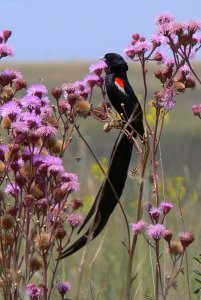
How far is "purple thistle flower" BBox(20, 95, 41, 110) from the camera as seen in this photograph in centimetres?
304

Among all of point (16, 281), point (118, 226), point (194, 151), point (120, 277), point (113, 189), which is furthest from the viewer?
point (194, 151)

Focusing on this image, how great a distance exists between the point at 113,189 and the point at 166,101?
0.36 meters

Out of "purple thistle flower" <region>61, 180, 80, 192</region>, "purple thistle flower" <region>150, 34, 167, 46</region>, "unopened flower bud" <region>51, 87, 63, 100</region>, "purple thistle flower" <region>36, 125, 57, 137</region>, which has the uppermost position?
"purple thistle flower" <region>150, 34, 167, 46</region>

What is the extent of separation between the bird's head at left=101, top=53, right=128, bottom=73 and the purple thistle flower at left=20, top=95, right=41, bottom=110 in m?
0.53

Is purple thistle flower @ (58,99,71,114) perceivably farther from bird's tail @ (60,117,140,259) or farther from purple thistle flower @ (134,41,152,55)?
purple thistle flower @ (134,41,152,55)

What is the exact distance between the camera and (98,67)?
3.41 metres

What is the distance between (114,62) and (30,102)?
63 centimetres

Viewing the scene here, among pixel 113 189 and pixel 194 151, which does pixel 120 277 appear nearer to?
pixel 113 189

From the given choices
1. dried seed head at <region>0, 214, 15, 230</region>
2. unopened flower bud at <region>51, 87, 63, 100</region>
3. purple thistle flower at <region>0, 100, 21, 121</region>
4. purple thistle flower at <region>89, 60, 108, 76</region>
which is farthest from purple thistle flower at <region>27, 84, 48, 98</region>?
dried seed head at <region>0, 214, 15, 230</region>

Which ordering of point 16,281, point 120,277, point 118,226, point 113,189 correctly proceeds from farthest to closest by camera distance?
point 118,226 < point 120,277 < point 113,189 < point 16,281

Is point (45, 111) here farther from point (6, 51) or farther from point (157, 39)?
point (157, 39)

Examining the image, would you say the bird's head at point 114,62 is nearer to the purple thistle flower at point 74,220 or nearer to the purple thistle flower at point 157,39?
the purple thistle flower at point 157,39

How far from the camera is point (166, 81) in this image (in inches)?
128

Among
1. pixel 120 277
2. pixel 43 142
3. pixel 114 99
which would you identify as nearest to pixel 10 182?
pixel 43 142
